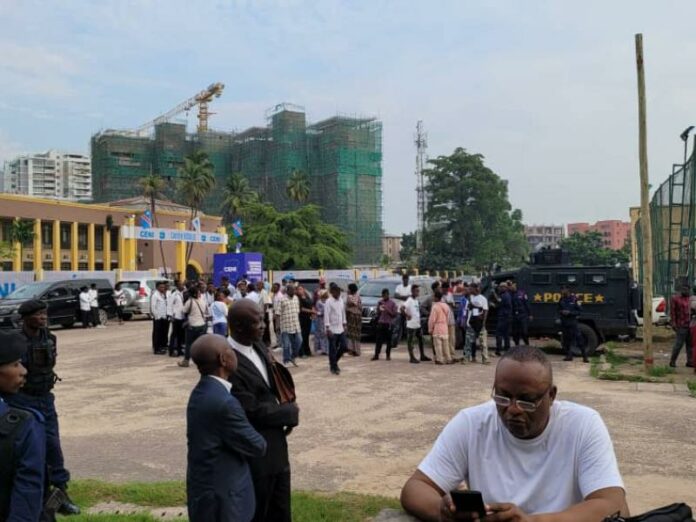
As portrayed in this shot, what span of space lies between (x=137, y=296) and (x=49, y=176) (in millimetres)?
143499

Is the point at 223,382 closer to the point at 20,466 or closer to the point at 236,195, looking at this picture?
the point at 20,466

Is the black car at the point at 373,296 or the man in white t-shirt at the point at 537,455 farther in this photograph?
the black car at the point at 373,296

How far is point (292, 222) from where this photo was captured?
5559 centimetres

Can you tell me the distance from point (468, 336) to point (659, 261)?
9454mm

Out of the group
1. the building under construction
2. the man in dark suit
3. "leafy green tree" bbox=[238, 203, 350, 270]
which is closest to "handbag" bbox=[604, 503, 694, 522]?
the man in dark suit

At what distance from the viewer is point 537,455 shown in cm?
242

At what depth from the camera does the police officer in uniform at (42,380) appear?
5.11 m

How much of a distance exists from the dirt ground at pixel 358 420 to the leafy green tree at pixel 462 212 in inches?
2451

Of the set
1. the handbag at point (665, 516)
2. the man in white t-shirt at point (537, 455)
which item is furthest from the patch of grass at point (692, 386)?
the handbag at point (665, 516)

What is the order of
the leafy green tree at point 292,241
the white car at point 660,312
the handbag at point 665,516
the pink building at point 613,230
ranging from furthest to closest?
the pink building at point 613,230 → the leafy green tree at point 292,241 → the white car at point 660,312 → the handbag at point 665,516

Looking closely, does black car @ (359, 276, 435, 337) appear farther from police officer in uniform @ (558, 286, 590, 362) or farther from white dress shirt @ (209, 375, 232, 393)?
white dress shirt @ (209, 375, 232, 393)

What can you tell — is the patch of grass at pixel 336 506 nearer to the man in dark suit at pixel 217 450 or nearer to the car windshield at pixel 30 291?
the man in dark suit at pixel 217 450

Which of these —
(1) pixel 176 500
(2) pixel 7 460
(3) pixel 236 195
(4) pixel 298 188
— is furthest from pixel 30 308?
(4) pixel 298 188

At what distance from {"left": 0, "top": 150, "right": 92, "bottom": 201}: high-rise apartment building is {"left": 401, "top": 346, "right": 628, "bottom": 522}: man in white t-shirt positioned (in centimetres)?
15743
